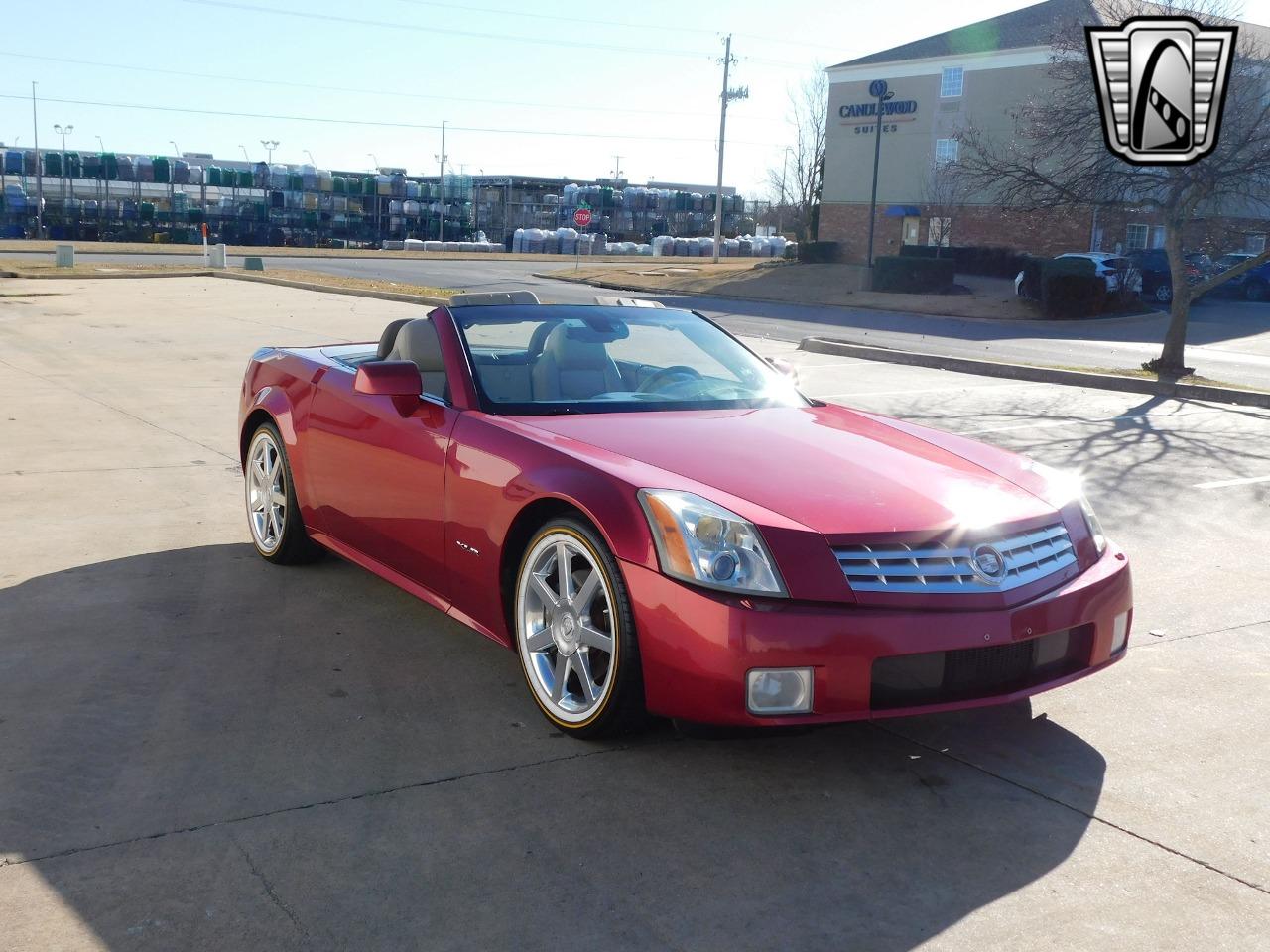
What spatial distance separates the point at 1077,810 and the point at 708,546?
1304mm

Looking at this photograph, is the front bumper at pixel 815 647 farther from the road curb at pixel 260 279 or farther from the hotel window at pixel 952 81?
the hotel window at pixel 952 81

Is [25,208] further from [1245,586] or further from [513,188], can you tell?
[1245,586]

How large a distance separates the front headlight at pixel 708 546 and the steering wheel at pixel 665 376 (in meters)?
1.46

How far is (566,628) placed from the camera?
13.4 feet

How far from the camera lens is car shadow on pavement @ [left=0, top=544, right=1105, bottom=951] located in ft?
9.81

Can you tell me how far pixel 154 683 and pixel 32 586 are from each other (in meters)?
1.55

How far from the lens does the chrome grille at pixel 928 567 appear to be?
12.0 feet

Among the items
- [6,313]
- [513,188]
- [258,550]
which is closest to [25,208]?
[513,188]

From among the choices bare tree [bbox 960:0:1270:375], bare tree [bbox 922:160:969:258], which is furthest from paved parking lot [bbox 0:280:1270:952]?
bare tree [bbox 922:160:969:258]

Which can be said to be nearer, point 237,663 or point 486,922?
point 486,922

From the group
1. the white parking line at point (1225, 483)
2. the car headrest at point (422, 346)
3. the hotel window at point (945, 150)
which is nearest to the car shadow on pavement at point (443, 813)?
the car headrest at point (422, 346)

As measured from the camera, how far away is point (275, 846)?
3320 millimetres

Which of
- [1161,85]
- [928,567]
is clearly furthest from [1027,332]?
[928,567]

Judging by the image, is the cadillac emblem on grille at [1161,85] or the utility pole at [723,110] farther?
the utility pole at [723,110]
